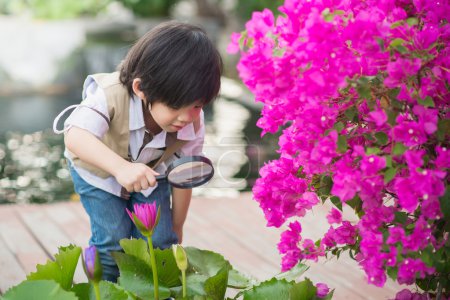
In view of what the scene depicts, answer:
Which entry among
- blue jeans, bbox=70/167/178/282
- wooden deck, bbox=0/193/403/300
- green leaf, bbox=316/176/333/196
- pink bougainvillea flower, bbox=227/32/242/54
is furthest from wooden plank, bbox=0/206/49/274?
pink bougainvillea flower, bbox=227/32/242/54

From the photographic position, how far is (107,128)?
6.56ft

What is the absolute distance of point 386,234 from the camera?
1564 mm

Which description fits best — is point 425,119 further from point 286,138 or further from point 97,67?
point 97,67

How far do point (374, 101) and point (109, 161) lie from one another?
0.69m

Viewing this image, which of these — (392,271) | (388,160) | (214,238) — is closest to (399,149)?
(388,160)

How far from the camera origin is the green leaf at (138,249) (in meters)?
1.87

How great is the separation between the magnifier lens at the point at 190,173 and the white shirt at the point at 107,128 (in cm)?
20

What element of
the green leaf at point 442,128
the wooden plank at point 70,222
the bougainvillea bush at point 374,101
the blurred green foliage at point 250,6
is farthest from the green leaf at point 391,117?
the blurred green foliage at point 250,6

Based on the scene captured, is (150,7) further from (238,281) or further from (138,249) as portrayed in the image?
(138,249)

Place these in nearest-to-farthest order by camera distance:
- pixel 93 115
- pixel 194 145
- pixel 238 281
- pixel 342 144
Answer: pixel 342 144 < pixel 93 115 < pixel 238 281 < pixel 194 145

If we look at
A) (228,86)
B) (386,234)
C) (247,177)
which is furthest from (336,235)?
(228,86)

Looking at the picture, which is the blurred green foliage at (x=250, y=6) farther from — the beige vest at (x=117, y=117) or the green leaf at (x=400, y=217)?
the green leaf at (x=400, y=217)

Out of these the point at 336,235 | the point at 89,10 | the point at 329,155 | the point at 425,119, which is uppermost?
the point at 425,119

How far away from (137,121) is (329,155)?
719 mm
